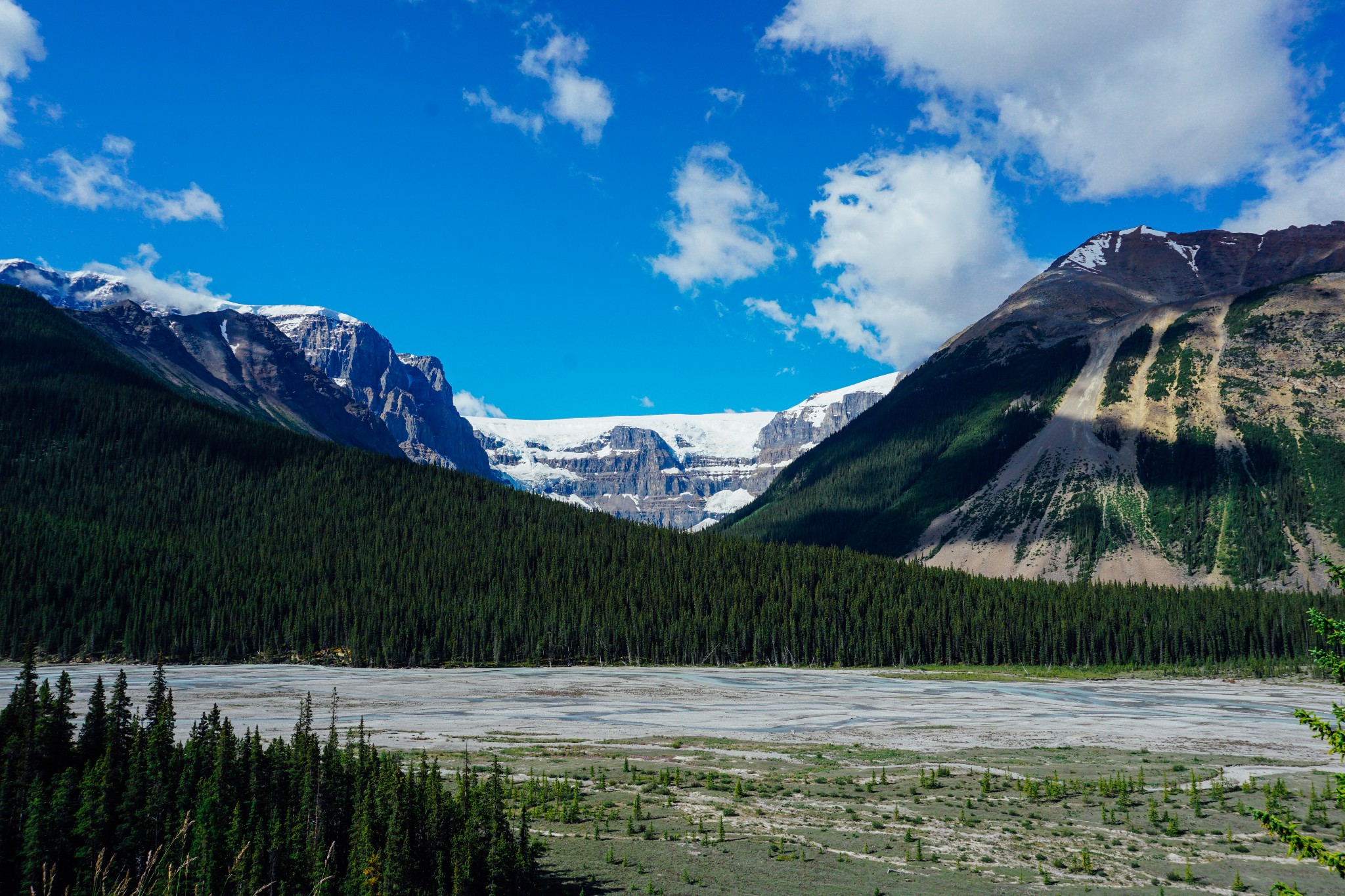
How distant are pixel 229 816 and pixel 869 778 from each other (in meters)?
30.3

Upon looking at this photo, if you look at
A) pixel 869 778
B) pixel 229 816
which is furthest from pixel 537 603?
pixel 229 816

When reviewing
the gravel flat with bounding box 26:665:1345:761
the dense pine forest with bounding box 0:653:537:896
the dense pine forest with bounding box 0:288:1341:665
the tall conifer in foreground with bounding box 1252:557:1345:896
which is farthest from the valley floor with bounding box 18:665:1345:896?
the dense pine forest with bounding box 0:288:1341:665

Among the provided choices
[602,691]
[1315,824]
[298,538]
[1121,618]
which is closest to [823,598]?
[1121,618]

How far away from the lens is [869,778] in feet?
147

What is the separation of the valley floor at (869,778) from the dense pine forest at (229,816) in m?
4.46

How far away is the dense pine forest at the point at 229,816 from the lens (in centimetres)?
2542

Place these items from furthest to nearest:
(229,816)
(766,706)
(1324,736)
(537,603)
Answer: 1. (537,603)
2. (766,706)
3. (229,816)
4. (1324,736)

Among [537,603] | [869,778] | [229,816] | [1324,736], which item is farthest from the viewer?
[537,603]

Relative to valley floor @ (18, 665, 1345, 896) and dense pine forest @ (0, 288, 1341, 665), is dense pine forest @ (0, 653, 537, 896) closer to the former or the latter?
valley floor @ (18, 665, 1345, 896)

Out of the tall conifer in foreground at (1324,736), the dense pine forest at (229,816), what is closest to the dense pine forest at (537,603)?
the dense pine forest at (229,816)

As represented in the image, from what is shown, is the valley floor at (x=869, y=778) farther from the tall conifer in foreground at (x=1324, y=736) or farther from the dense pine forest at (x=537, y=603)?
the dense pine forest at (x=537, y=603)

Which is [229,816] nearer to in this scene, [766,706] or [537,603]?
[766,706]

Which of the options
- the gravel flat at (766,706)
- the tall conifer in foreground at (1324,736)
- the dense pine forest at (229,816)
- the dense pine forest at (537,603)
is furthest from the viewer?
the dense pine forest at (537,603)

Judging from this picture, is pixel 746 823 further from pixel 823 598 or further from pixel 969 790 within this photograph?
pixel 823 598
